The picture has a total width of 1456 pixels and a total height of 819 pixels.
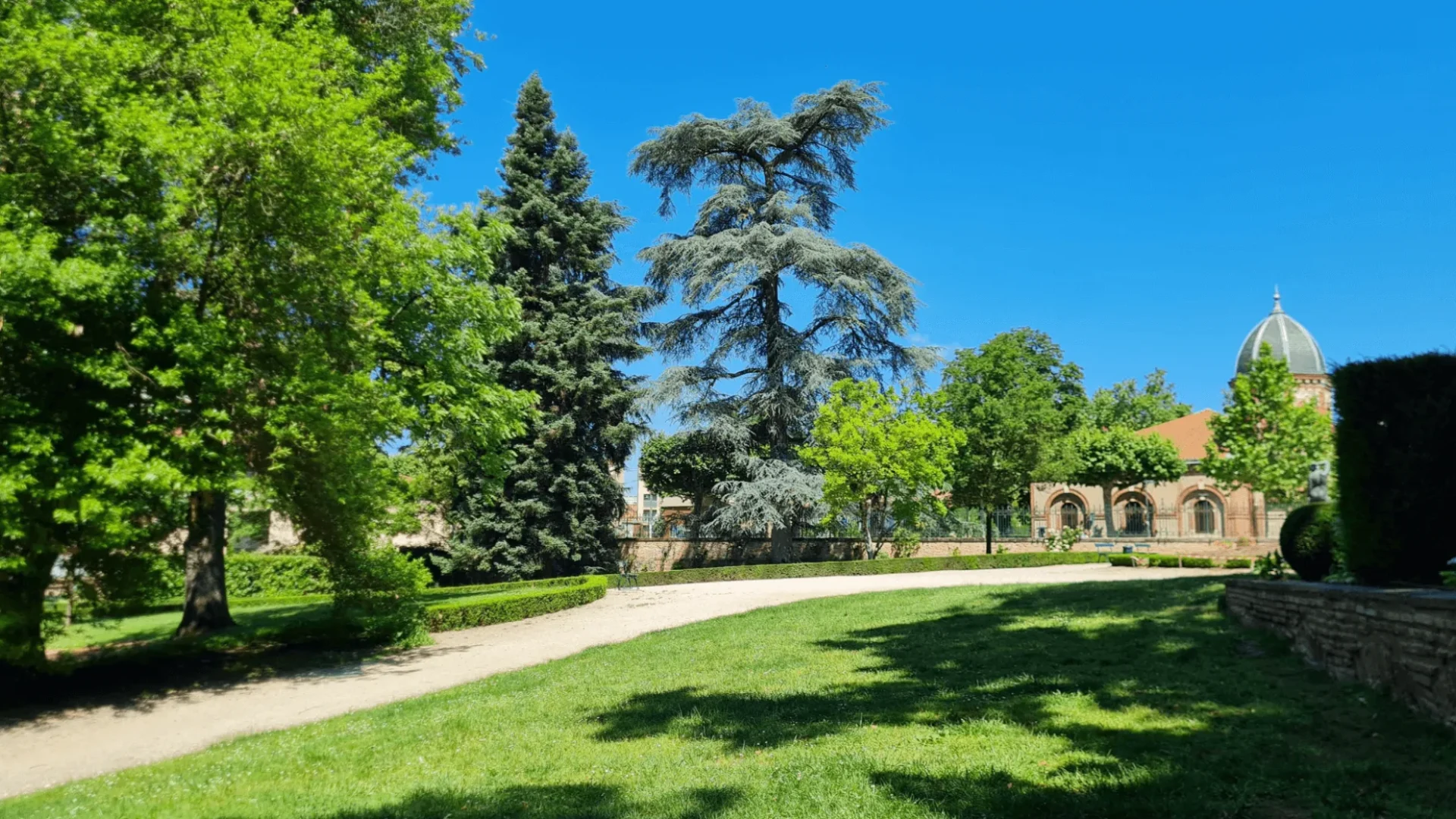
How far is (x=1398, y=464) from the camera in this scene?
22.5 feet

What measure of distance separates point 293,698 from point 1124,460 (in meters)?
44.2

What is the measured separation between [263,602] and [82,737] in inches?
576

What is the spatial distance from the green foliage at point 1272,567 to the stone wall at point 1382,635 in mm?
2004

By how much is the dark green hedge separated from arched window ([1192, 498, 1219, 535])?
50.3m

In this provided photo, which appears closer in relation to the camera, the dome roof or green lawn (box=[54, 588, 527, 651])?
green lawn (box=[54, 588, 527, 651])

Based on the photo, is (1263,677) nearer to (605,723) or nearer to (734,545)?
(605,723)

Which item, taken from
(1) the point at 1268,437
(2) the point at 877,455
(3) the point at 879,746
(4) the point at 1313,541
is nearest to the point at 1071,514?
(1) the point at 1268,437

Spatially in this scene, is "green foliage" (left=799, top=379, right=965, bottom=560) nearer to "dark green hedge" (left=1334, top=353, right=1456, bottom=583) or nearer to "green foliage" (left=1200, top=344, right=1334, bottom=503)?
"green foliage" (left=1200, top=344, right=1334, bottom=503)

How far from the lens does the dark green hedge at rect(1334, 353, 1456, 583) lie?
21.9ft

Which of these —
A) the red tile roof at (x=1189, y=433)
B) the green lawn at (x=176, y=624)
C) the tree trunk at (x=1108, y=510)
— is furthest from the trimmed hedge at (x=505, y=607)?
the red tile roof at (x=1189, y=433)

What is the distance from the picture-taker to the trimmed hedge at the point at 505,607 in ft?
52.6

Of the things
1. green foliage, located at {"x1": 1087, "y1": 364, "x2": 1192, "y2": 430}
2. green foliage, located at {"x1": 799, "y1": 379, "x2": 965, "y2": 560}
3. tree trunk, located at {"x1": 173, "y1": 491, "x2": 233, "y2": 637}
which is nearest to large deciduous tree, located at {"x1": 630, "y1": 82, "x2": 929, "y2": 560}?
green foliage, located at {"x1": 799, "y1": 379, "x2": 965, "y2": 560}

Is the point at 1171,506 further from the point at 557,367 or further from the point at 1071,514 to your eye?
the point at 557,367

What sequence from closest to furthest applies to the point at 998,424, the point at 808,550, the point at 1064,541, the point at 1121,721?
1. the point at 1121,721
2. the point at 808,550
3. the point at 1064,541
4. the point at 998,424
